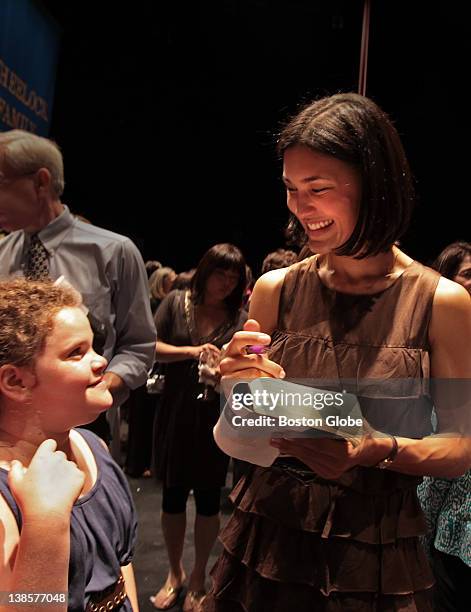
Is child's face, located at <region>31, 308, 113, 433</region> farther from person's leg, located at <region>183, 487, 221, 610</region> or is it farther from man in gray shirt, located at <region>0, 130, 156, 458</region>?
person's leg, located at <region>183, 487, 221, 610</region>

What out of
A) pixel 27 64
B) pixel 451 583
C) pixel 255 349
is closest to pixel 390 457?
pixel 255 349

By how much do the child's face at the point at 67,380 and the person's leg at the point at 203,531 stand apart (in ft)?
5.64

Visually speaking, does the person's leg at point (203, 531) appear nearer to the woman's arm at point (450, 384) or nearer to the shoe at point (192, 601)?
the shoe at point (192, 601)

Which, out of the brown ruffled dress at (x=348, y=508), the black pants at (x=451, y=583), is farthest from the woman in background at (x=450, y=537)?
the brown ruffled dress at (x=348, y=508)

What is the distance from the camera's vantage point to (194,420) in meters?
2.48

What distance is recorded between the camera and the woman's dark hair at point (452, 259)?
1777 millimetres

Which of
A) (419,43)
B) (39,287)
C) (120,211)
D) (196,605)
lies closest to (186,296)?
(196,605)

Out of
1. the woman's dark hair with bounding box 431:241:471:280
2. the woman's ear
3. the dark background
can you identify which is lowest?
the woman's ear

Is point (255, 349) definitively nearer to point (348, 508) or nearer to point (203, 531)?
point (348, 508)

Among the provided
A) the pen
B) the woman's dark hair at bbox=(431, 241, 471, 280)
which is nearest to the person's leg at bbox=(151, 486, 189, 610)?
the woman's dark hair at bbox=(431, 241, 471, 280)

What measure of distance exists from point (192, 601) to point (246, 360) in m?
1.95

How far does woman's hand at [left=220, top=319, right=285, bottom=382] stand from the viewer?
856 millimetres

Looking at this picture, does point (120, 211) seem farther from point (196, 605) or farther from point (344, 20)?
point (196, 605)

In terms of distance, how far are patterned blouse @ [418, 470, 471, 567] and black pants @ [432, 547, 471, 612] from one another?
5cm
